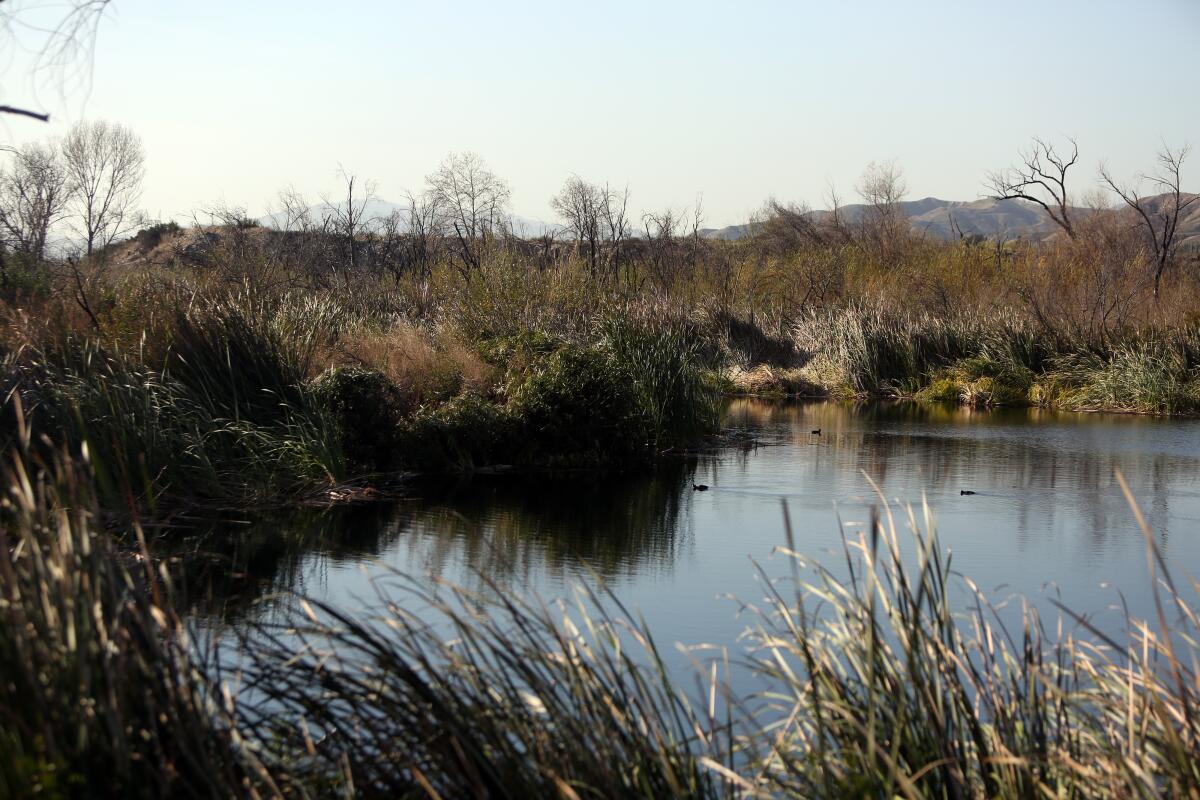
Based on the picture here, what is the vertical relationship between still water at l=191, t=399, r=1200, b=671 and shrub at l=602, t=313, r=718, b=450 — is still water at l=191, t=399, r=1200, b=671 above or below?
below

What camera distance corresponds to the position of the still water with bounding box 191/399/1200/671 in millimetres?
8984

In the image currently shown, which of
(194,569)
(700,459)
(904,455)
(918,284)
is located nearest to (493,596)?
(194,569)

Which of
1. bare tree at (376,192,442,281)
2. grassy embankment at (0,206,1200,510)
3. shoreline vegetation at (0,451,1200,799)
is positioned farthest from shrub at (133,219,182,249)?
shoreline vegetation at (0,451,1200,799)

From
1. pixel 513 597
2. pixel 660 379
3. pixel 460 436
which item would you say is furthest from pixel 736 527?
pixel 513 597

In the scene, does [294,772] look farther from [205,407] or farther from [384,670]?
[205,407]

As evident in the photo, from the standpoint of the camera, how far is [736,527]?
465 inches

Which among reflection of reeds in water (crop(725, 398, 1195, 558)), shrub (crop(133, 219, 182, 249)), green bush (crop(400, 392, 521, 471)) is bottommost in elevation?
reflection of reeds in water (crop(725, 398, 1195, 558))

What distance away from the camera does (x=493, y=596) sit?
320 inches

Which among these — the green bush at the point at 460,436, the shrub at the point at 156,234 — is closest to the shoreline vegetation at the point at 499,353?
the green bush at the point at 460,436

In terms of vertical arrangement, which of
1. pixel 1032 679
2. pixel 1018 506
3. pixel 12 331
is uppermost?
pixel 12 331

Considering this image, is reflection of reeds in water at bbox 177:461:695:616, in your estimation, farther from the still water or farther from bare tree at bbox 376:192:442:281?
bare tree at bbox 376:192:442:281

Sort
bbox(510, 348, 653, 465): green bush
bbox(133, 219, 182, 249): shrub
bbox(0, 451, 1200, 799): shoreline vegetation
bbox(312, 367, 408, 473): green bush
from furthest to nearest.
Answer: bbox(133, 219, 182, 249): shrub → bbox(510, 348, 653, 465): green bush → bbox(312, 367, 408, 473): green bush → bbox(0, 451, 1200, 799): shoreline vegetation

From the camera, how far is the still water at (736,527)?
29.5 ft

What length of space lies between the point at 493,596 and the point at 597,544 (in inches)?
112
